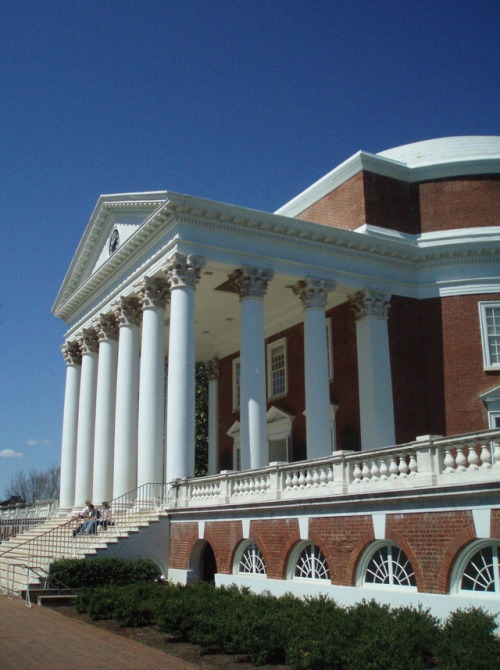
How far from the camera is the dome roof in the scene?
115ft

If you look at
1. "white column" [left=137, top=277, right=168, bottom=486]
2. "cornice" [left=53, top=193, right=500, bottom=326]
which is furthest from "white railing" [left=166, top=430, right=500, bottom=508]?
"cornice" [left=53, top=193, right=500, bottom=326]

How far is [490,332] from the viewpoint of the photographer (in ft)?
101

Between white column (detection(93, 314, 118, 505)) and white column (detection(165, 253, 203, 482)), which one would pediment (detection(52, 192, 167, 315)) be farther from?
white column (detection(93, 314, 118, 505))

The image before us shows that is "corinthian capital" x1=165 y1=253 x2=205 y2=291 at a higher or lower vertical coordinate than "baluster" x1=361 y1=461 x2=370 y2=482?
higher

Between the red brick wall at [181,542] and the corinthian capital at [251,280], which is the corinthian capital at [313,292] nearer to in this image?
the corinthian capital at [251,280]

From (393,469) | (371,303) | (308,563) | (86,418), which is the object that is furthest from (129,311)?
(393,469)

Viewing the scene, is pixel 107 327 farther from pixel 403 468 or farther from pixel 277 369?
pixel 403 468

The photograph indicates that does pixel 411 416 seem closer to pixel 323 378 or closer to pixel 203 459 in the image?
pixel 323 378

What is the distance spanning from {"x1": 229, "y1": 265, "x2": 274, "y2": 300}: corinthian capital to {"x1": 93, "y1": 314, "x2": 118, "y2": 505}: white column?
28.7 ft

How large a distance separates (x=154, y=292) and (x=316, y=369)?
7.10m

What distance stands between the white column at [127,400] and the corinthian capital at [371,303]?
9.41 m

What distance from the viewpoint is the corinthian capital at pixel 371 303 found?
100 ft

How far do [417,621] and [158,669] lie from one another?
14.4ft

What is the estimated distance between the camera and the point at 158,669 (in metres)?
12.2
